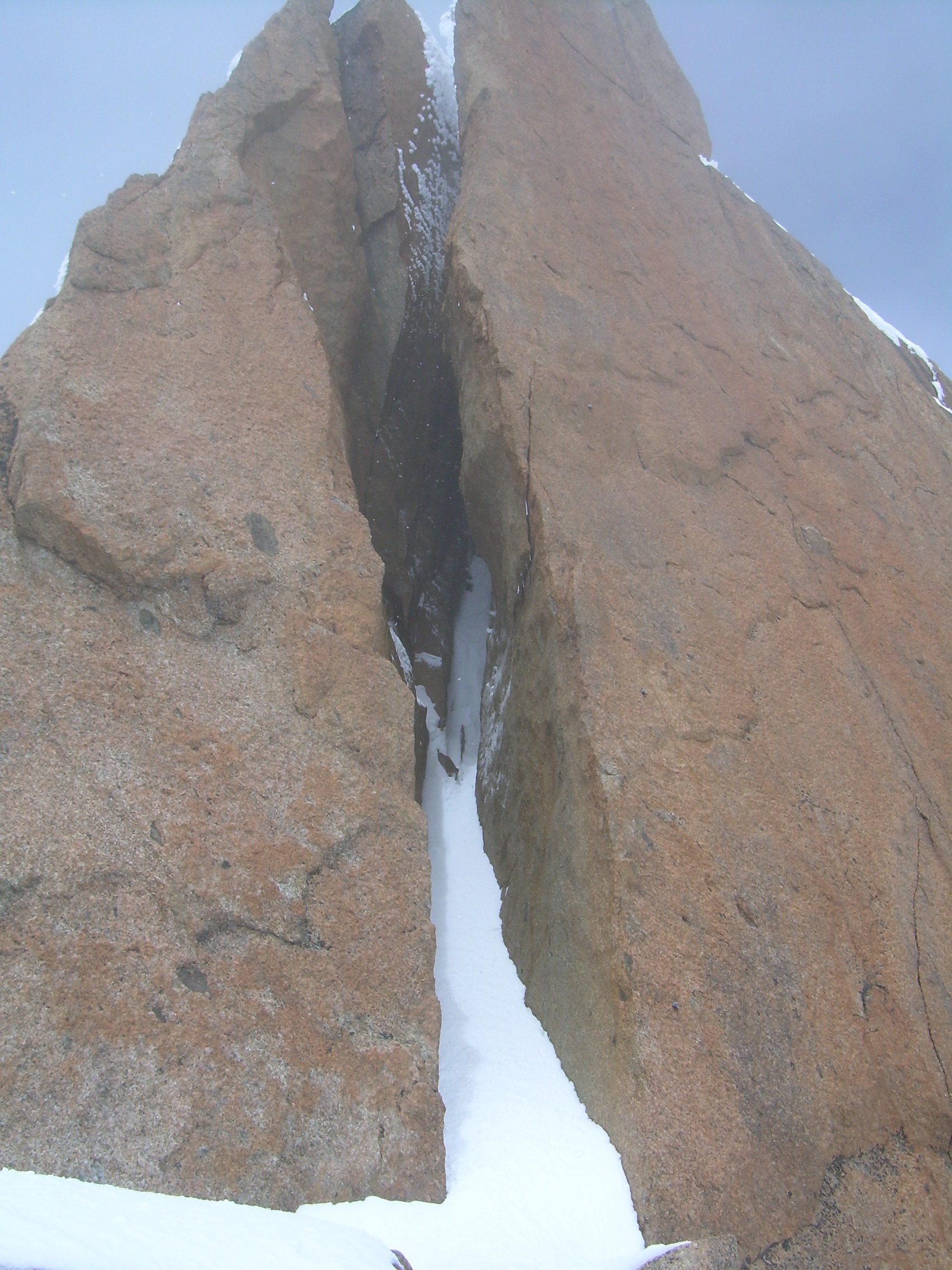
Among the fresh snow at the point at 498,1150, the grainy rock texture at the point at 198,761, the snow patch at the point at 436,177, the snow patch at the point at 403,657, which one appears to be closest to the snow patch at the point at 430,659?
the snow patch at the point at 403,657

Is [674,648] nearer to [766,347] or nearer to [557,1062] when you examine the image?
[557,1062]

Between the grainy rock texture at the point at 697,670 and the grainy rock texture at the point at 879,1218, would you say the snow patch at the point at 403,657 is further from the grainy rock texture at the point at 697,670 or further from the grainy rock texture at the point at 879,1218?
the grainy rock texture at the point at 879,1218

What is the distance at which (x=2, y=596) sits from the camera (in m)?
2.79

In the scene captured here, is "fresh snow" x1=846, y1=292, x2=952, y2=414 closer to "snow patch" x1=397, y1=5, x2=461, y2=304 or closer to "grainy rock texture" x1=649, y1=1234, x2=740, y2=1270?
"snow patch" x1=397, y1=5, x2=461, y2=304

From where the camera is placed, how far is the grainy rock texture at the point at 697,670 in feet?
8.69

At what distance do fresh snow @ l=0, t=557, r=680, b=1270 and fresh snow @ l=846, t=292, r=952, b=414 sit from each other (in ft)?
18.1

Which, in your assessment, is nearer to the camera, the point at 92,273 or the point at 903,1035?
the point at 903,1035

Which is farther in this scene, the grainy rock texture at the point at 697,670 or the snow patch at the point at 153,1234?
the grainy rock texture at the point at 697,670

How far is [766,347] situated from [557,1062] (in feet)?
14.6

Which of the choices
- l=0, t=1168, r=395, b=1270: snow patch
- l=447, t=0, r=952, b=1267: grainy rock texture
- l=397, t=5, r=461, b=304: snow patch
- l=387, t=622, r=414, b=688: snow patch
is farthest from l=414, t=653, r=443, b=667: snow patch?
l=0, t=1168, r=395, b=1270: snow patch

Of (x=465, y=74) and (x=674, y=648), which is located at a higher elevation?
(x=465, y=74)

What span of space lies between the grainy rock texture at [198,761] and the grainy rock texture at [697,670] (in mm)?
714

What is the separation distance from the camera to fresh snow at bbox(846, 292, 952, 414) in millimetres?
6637

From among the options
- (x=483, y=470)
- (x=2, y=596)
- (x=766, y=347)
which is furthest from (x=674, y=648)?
(x=766, y=347)
